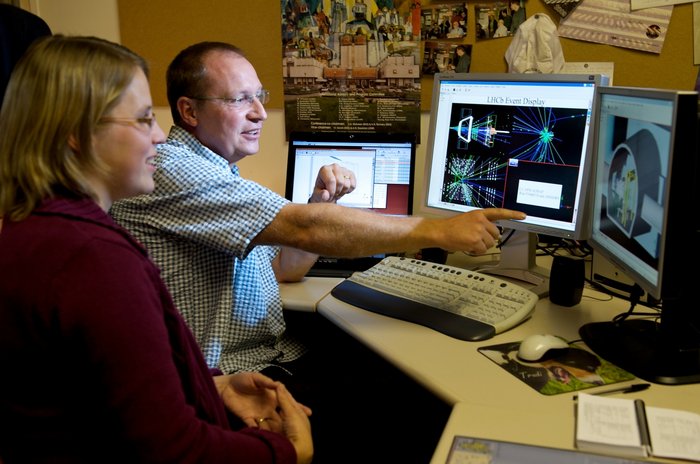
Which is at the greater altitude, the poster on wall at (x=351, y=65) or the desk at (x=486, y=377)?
the poster on wall at (x=351, y=65)

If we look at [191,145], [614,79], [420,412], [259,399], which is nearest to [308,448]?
[259,399]

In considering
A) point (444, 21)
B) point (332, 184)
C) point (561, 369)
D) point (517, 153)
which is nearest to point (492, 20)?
point (444, 21)

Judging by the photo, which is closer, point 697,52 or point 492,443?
point 492,443

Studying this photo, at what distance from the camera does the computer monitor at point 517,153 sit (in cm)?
160

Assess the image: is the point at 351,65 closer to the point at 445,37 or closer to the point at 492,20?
the point at 445,37

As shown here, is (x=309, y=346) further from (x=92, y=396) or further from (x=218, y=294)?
(x=92, y=396)

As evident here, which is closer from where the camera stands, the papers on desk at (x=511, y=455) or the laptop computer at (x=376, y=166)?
the papers on desk at (x=511, y=455)

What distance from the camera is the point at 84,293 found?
0.84 metres

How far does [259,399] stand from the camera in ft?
4.32

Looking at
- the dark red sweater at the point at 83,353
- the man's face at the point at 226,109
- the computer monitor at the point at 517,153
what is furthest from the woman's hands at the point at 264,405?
the computer monitor at the point at 517,153

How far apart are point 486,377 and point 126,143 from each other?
2.31ft

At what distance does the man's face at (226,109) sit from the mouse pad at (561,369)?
2.61 ft

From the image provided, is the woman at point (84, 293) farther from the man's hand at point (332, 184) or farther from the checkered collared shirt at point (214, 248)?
the man's hand at point (332, 184)

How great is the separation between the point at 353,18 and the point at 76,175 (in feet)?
4.70
